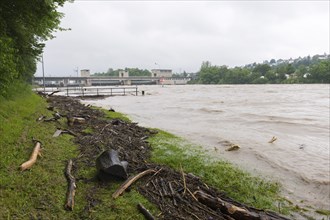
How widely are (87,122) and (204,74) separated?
152 m

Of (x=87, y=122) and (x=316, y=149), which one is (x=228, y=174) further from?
(x=87, y=122)

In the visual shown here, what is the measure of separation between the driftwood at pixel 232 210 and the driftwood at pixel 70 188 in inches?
114

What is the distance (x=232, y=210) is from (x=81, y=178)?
155 inches

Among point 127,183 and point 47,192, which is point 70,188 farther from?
point 127,183

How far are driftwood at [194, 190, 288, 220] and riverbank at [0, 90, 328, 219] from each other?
27.2 inches

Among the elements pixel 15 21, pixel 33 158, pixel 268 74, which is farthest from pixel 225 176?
pixel 268 74

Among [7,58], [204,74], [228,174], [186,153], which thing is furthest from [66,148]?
[204,74]

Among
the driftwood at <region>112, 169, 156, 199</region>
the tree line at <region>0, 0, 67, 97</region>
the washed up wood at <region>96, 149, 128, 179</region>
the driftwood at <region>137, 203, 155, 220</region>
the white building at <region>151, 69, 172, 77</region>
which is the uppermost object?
the white building at <region>151, 69, 172, 77</region>

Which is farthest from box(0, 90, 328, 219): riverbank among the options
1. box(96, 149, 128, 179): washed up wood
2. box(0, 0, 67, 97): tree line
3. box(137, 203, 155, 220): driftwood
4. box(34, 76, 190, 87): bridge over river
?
box(34, 76, 190, 87): bridge over river

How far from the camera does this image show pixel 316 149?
49.2 ft

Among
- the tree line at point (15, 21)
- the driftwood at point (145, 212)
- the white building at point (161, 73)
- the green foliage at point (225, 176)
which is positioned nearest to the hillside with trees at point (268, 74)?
the white building at point (161, 73)

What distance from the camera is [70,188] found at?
678 cm

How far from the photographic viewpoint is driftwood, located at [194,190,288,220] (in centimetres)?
628

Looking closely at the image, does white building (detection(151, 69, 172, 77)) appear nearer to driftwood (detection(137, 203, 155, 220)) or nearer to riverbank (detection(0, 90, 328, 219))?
riverbank (detection(0, 90, 328, 219))
